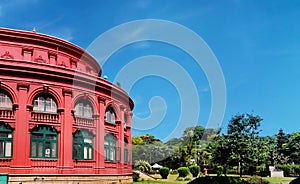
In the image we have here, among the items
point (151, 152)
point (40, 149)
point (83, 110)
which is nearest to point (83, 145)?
point (83, 110)

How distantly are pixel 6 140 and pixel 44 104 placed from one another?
347 cm

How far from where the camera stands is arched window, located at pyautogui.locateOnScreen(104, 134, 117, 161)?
29.1 meters

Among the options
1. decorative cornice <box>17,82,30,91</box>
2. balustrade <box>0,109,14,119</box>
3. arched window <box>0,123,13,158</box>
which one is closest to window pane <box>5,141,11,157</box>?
arched window <box>0,123,13,158</box>

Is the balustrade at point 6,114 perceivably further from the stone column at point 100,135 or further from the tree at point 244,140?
the tree at point 244,140

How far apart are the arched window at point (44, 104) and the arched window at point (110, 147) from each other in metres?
5.50

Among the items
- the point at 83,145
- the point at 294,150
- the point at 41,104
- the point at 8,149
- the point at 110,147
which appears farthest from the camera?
the point at 294,150

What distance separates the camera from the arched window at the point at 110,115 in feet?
98.0

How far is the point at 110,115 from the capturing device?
30359 millimetres

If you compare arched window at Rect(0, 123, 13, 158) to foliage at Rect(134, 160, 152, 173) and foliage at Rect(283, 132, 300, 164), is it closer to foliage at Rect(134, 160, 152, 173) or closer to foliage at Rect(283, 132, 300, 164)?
foliage at Rect(134, 160, 152, 173)

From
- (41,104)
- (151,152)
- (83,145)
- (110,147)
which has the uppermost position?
(41,104)

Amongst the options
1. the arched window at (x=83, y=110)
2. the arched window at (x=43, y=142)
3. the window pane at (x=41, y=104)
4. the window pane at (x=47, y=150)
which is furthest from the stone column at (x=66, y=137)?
the window pane at (x=41, y=104)

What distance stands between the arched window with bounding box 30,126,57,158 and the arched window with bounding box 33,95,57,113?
1264mm

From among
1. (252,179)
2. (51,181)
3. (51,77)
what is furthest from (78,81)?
(252,179)

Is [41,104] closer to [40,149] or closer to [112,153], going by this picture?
[40,149]
